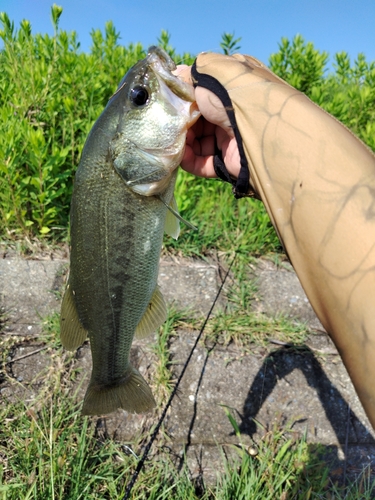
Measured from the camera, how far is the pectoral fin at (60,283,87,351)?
1.92m

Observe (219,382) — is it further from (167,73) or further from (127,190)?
(167,73)

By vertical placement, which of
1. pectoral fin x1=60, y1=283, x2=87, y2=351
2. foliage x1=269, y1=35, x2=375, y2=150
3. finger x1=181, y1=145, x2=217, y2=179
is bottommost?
pectoral fin x1=60, y1=283, x2=87, y2=351

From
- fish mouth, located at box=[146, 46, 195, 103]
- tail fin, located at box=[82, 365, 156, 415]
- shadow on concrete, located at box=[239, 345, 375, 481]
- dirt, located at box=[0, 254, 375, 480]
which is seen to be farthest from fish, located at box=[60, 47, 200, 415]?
shadow on concrete, located at box=[239, 345, 375, 481]

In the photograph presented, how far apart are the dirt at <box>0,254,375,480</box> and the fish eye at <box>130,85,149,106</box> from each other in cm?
172

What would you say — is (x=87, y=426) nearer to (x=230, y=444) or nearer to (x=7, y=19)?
(x=230, y=444)

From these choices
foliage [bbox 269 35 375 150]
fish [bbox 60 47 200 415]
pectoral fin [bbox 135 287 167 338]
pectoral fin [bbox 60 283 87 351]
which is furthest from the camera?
foliage [bbox 269 35 375 150]

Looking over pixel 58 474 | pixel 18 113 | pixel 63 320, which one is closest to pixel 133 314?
pixel 63 320

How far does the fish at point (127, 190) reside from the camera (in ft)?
5.70

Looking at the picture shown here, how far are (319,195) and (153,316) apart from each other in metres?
0.99

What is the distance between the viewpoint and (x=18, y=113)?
4.07 m

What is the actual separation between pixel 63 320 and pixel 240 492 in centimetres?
127

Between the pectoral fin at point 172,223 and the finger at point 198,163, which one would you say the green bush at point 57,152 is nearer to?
the finger at point 198,163

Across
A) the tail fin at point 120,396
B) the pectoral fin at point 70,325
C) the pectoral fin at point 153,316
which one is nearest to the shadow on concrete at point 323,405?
the tail fin at point 120,396

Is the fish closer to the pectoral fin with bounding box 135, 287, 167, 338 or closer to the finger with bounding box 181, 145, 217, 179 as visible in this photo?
the pectoral fin with bounding box 135, 287, 167, 338
